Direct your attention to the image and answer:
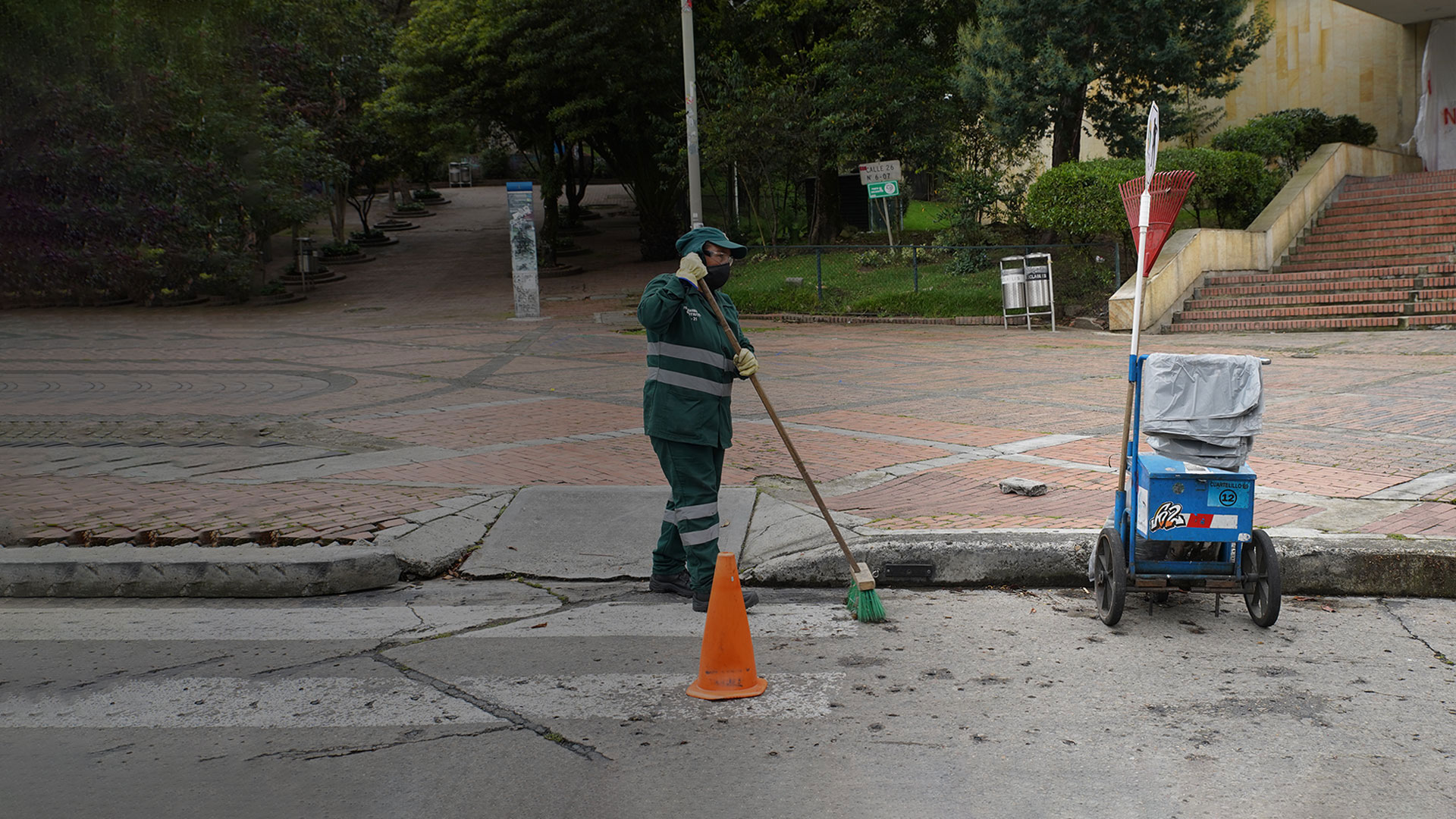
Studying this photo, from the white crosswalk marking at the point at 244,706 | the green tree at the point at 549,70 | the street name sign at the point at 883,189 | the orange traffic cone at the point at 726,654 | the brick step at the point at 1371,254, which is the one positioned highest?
the green tree at the point at 549,70

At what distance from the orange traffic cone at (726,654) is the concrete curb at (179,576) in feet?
7.85

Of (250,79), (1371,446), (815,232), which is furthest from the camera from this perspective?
(815,232)

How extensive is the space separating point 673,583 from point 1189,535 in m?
2.37

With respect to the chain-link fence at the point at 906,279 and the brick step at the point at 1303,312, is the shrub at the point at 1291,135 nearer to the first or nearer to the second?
the chain-link fence at the point at 906,279

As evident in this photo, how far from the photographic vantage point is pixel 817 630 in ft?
15.7

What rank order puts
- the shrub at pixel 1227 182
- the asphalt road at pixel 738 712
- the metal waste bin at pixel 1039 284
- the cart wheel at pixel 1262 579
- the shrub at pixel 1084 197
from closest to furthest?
the asphalt road at pixel 738 712 < the cart wheel at pixel 1262 579 < the metal waste bin at pixel 1039 284 < the shrub at pixel 1084 197 < the shrub at pixel 1227 182

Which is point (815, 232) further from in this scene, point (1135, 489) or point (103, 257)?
point (1135, 489)

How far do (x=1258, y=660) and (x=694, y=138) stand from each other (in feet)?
55.4

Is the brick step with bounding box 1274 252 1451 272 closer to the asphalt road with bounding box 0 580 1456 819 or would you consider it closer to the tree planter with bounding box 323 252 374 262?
the asphalt road with bounding box 0 580 1456 819

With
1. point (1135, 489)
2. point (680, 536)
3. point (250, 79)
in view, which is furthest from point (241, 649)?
point (250, 79)

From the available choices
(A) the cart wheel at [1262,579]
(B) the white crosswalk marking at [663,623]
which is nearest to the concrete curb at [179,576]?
(B) the white crosswalk marking at [663,623]

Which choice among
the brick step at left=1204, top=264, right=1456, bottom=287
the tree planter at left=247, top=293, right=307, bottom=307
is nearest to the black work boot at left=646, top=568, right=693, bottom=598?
the brick step at left=1204, top=264, right=1456, bottom=287

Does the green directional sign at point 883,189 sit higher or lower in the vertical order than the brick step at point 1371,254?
higher

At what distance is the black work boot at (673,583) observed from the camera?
5.38 meters
